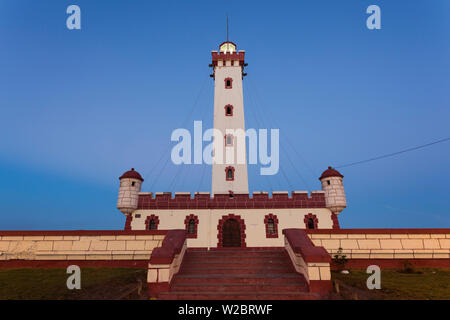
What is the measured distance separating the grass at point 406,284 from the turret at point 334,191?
6.64m

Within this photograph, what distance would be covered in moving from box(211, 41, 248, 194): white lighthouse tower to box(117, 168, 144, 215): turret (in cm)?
653

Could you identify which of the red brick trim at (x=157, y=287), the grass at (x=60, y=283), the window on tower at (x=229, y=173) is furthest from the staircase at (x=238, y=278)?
the window on tower at (x=229, y=173)

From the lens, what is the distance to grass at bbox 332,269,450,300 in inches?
304

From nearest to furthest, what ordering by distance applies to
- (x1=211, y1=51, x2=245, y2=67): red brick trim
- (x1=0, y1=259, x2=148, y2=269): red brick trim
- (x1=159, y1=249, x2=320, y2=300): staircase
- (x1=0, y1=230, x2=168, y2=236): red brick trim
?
(x1=159, y1=249, x2=320, y2=300): staircase
(x1=0, y1=259, x2=148, y2=269): red brick trim
(x1=0, y1=230, x2=168, y2=236): red brick trim
(x1=211, y1=51, x2=245, y2=67): red brick trim

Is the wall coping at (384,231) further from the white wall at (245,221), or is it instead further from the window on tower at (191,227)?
the window on tower at (191,227)

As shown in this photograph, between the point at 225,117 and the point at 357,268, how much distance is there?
1677 centimetres

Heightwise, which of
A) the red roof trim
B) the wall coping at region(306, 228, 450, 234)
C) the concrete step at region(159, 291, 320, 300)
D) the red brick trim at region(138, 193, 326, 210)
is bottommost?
the concrete step at region(159, 291, 320, 300)

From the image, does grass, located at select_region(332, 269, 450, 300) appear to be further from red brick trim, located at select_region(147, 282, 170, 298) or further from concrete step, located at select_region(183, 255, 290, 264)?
red brick trim, located at select_region(147, 282, 170, 298)

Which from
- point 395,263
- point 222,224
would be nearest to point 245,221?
point 222,224

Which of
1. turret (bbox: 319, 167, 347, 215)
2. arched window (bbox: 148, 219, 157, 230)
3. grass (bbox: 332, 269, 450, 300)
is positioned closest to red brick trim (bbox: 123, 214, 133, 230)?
arched window (bbox: 148, 219, 157, 230)
